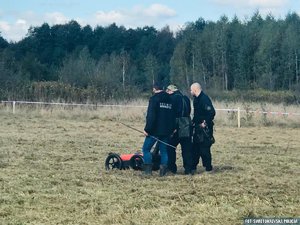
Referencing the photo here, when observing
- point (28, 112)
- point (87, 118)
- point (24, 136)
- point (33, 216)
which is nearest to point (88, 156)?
point (24, 136)

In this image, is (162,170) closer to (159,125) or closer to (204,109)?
(159,125)

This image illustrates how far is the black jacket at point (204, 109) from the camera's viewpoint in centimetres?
1112

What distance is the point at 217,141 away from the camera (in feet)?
58.4

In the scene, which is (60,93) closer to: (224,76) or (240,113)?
(240,113)

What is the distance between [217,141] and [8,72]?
79.2 ft

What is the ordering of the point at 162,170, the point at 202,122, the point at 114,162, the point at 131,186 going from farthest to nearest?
the point at 114,162
the point at 202,122
the point at 162,170
the point at 131,186

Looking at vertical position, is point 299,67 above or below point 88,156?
above

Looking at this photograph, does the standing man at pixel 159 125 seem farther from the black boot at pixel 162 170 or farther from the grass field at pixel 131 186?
the grass field at pixel 131 186

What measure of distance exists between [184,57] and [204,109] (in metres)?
60.7

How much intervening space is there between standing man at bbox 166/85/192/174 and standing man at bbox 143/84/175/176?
0.18 metres

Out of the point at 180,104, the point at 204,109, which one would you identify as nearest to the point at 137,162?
the point at 180,104

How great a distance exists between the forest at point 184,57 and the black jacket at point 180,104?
24413mm

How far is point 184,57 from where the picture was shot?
7138 cm

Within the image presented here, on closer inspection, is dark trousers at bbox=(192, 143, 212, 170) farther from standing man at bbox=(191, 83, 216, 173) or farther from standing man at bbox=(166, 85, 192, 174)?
standing man at bbox=(166, 85, 192, 174)
